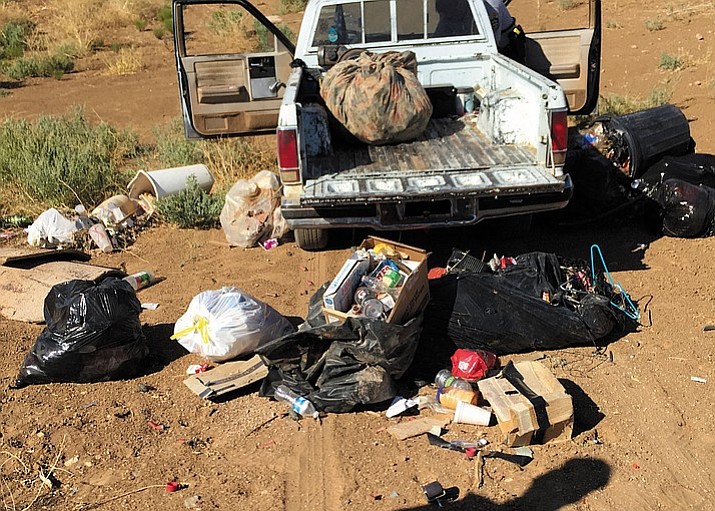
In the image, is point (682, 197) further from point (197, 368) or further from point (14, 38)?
point (14, 38)

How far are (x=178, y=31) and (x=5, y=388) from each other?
3.26 m

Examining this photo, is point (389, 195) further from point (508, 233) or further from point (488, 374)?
point (508, 233)

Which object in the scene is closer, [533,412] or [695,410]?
[533,412]

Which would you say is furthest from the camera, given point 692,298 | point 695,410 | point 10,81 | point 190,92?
point 10,81

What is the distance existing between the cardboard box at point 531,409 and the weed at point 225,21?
1495cm

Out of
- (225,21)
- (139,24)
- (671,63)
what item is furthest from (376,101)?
(139,24)

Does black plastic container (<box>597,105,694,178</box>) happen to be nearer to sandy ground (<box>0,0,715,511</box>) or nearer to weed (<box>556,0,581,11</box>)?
sandy ground (<box>0,0,715,511</box>)

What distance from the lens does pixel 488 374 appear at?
14.6 ft

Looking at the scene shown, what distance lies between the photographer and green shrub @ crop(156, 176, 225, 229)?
700 centimetres

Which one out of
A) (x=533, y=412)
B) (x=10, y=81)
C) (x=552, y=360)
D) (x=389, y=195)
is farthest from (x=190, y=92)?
(x=10, y=81)

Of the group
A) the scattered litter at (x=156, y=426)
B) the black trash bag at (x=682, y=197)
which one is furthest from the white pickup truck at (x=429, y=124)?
the scattered litter at (x=156, y=426)

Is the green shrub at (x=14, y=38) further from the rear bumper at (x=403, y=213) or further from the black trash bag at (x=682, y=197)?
the black trash bag at (x=682, y=197)

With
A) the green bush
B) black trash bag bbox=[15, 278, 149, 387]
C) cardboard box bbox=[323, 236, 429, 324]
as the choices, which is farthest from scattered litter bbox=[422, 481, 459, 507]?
the green bush

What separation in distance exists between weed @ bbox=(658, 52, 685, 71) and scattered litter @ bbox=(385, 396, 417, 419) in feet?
30.1
